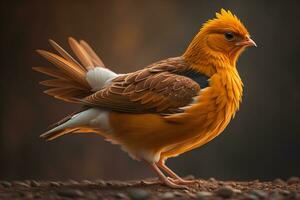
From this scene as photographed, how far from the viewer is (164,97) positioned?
5.98 metres

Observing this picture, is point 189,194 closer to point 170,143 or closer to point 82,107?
point 170,143

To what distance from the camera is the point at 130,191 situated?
5465 mm

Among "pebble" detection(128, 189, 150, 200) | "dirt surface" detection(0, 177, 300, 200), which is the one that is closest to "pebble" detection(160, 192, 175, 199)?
"dirt surface" detection(0, 177, 300, 200)

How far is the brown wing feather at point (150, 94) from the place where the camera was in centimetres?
593

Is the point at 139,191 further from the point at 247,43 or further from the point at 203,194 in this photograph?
the point at 247,43

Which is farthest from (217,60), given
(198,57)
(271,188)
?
(271,188)

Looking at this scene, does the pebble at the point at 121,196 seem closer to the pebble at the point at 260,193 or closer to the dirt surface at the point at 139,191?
the dirt surface at the point at 139,191

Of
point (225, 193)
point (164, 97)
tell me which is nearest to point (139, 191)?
point (225, 193)

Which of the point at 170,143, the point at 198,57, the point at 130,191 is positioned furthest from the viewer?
the point at 198,57

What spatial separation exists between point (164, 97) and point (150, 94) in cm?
14

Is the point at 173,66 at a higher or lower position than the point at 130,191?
higher

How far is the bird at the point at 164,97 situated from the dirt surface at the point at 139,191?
0.26 metres

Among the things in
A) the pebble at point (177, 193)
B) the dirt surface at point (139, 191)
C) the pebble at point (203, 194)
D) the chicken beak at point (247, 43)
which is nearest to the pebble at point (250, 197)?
the dirt surface at point (139, 191)

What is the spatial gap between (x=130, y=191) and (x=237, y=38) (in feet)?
6.42
